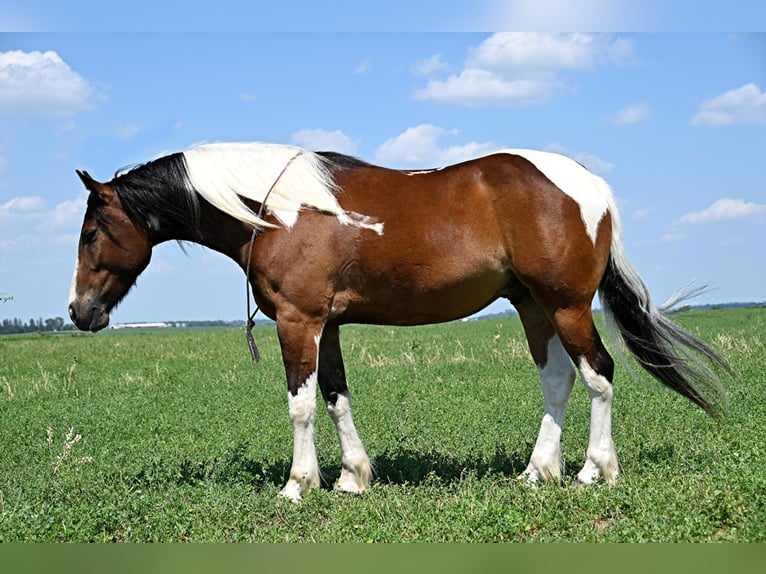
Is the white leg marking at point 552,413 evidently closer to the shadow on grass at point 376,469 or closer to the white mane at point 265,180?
the shadow on grass at point 376,469

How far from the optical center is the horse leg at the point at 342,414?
20.5 feet

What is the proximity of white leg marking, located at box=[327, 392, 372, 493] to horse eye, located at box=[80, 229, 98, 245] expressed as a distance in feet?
8.10

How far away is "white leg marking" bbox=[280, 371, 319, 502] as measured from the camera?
599 centimetres

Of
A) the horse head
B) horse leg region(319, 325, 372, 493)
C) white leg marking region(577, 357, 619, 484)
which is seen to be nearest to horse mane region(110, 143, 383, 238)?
the horse head

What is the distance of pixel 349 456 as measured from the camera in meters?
6.28

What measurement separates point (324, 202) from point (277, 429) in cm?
369

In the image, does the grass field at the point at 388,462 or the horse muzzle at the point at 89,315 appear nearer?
the grass field at the point at 388,462

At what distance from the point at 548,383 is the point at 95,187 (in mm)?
4194

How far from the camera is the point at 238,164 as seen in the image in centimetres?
639

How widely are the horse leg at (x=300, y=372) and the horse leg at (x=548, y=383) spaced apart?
179 centimetres

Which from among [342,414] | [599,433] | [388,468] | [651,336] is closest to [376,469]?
[388,468]

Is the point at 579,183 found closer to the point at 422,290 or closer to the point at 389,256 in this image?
the point at 422,290

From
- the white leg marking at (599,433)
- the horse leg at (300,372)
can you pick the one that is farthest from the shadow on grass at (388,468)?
the horse leg at (300,372)

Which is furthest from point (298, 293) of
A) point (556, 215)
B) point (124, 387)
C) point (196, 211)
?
point (124, 387)
